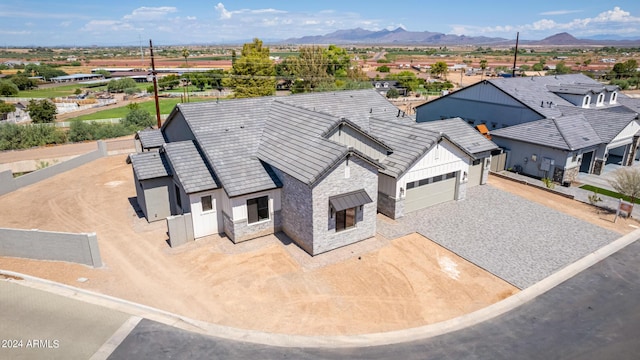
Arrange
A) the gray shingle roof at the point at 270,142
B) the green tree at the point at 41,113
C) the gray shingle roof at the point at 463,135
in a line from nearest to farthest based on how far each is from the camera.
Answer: the gray shingle roof at the point at 270,142
the gray shingle roof at the point at 463,135
the green tree at the point at 41,113

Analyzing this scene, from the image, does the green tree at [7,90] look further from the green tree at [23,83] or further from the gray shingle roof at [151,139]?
the gray shingle roof at [151,139]

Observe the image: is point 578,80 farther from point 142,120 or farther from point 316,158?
point 142,120

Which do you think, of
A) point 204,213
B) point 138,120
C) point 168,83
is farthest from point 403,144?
point 168,83

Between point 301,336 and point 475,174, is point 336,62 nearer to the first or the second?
point 475,174

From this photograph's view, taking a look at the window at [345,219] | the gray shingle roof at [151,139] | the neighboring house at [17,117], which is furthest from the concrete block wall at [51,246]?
the neighboring house at [17,117]

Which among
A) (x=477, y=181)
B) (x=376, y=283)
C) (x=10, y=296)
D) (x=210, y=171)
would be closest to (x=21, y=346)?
(x=10, y=296)

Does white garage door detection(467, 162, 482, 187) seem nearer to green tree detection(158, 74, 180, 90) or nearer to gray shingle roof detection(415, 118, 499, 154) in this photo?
gray shingle roof detection(415, 118, 499, 154)
